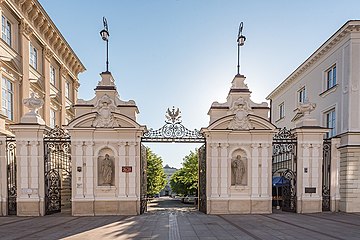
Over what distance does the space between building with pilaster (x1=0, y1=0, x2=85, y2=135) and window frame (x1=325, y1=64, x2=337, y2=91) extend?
802 inches

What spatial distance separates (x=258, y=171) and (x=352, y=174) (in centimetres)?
515

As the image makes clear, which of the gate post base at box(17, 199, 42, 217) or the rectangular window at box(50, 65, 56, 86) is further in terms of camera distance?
the rectangular window at box(50, 65, 56, 86)

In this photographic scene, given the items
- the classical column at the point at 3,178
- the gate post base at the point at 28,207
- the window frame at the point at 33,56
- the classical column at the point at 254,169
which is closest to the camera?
the gate post base at the point at 28,207

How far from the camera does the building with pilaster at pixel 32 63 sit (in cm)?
1722

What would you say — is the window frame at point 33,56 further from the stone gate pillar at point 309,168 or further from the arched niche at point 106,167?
the stone gate pillar at point 309,168

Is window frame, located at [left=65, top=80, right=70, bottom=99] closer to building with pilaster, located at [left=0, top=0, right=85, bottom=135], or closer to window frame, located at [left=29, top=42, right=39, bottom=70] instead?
building with pilaster, located at [left=0, top=0, right=85, bottom=135]

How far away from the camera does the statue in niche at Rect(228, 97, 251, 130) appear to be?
14.4m

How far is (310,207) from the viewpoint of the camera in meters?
14.5

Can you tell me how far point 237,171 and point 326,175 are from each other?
505cm

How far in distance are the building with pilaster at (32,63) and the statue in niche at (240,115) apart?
491 inches

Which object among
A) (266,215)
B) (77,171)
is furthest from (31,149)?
(266,215)

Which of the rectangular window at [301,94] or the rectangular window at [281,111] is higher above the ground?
the rectangular window at [281,111]

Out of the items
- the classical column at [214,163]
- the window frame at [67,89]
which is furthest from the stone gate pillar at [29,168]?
the window frame at [67,89]

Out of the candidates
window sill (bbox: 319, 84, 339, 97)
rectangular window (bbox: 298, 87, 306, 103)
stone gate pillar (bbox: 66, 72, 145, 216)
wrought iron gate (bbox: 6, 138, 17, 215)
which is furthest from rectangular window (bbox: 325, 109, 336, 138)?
wrought iron gate (bbox: 6, 138, 17, 215)
